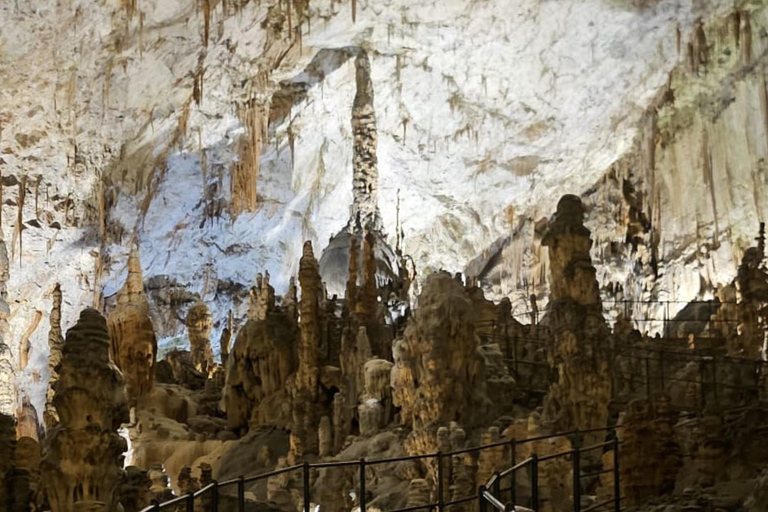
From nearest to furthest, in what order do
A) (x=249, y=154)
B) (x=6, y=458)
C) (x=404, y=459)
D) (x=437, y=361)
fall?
(x=404, y=459) → (x=6, y=458) → (x=437, y=361) → (x=249, y=154)

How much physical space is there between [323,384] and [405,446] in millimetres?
5710

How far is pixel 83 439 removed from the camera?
31.7ft

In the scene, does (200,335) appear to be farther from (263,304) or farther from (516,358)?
(516,358)

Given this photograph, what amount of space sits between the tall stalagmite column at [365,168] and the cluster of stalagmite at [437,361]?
13351mm

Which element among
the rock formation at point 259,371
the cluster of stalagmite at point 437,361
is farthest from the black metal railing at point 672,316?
the cluster of stalagmite at point 437,361

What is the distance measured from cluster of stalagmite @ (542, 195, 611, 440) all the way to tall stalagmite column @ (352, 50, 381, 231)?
15521 millimetres

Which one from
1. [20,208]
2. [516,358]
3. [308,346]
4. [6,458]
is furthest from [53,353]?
[6,458]

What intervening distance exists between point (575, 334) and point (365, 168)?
56.7 feet

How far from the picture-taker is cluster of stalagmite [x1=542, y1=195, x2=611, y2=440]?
1381 centimetres

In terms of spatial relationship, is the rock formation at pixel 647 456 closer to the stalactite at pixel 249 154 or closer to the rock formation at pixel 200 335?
the stalactite at pixel 249 154

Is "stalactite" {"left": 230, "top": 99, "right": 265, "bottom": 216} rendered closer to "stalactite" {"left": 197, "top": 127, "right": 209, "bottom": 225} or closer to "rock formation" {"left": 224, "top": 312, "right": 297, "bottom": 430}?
"stalactite" {"left": 197, "top": 127, "right": 209, "bottom": 225}

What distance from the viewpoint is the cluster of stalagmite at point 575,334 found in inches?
544

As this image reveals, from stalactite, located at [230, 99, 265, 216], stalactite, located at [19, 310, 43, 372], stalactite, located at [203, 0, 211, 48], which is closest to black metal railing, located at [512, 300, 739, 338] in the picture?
stalactite, located at [230, 99, 265, 216]

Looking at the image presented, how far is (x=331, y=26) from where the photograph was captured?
25172mm
